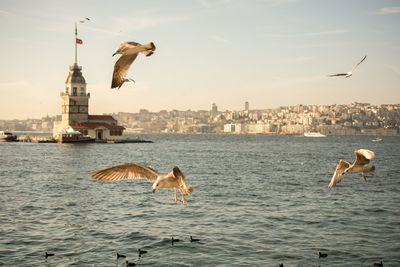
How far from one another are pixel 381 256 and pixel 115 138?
88.0 meters

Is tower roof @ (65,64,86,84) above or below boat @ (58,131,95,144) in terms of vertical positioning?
above

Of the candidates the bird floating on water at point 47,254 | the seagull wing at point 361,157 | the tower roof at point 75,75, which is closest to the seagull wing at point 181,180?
the seagull wing at point 361,157

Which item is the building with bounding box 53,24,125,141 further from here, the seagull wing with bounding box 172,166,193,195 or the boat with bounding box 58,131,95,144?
the seagull wing with bounding box 172,166,193,195

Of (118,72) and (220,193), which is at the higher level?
(118,72)

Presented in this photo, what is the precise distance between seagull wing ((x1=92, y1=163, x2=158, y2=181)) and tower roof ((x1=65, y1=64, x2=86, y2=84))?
3572 inches

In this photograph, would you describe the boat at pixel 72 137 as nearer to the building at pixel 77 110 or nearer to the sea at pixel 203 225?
the building at pixel 77 110

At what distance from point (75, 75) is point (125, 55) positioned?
92.0 metres

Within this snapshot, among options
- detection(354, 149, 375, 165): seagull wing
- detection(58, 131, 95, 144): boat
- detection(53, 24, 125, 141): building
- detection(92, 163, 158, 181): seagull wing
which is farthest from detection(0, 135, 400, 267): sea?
detection(53, 24, 125, 141): building

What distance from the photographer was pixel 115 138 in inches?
3885

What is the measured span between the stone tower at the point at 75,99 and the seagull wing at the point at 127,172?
88721 millimetres

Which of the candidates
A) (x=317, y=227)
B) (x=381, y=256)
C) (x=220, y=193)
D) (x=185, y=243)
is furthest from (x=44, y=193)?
(x=381, y=256)

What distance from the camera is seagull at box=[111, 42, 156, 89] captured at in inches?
207

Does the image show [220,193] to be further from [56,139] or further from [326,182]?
[56,139]

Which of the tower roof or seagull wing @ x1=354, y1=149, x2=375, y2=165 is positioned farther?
the tower roof
